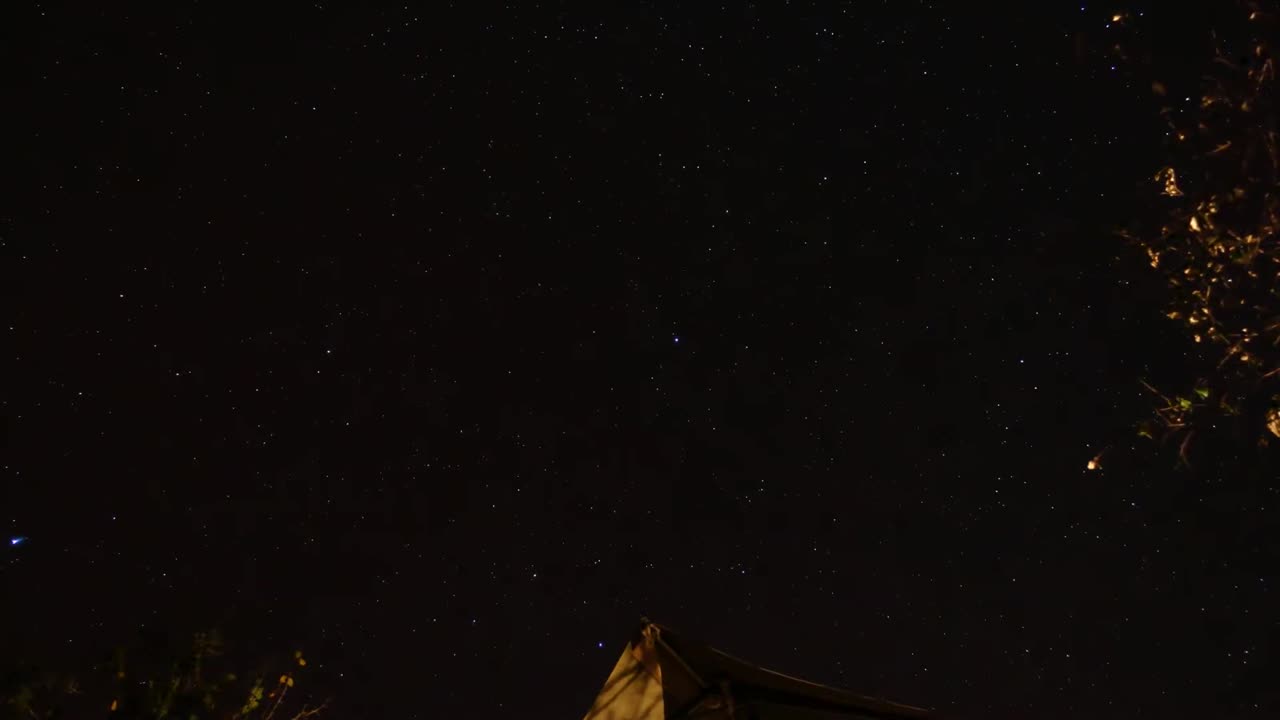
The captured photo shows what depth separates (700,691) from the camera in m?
3.54

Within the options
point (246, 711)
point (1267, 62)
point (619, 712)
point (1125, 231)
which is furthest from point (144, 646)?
point (1267, 62)

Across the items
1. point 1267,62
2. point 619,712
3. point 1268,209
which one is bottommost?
point 619,712

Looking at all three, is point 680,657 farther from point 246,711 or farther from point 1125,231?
point 246,711

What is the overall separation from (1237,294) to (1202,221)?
422 millimetres

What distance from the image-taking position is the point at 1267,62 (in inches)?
163

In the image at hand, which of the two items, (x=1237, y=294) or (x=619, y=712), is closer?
(x=619, y=712)

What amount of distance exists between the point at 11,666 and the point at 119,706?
2.77 feet

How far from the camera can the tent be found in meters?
3.48

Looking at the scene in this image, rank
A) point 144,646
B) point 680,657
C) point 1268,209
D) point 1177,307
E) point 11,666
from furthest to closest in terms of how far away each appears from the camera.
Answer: point 144,646
point 11,666
point 1177,307
point 1268,209
point 680,657

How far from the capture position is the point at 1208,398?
4246 mm

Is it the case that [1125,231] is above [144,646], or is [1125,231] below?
above

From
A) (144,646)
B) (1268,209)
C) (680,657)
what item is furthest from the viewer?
(144,646)

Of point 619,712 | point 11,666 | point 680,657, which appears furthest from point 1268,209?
point 11,666

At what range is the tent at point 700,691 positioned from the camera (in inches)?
137
